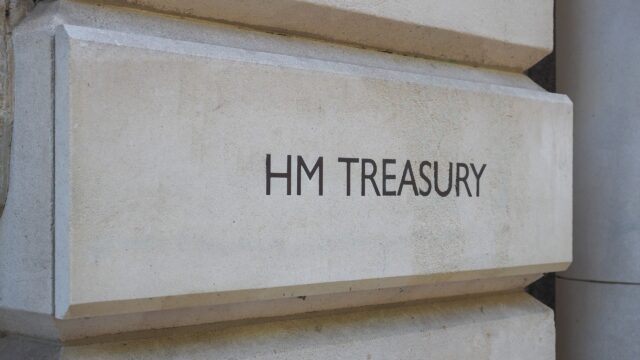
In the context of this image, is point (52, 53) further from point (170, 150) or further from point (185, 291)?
point (185, 291)

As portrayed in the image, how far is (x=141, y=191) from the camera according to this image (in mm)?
2527

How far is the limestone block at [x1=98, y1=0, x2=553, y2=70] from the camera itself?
9.84 ft

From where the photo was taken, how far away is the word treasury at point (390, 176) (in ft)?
9.73

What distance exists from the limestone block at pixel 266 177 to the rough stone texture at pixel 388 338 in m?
0.15

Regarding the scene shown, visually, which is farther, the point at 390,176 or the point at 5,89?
the point at 390,176

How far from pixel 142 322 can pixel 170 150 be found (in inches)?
20.0

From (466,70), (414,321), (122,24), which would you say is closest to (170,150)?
(122,24)

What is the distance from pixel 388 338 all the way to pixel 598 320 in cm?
148

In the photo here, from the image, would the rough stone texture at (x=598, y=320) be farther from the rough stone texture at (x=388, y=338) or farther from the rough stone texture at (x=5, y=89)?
the rough stone texture at (x=5, y=89)

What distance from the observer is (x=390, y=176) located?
3.31 metres

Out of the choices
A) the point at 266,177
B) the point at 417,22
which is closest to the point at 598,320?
the point at 417,22

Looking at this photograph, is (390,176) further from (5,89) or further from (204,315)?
(5,89)

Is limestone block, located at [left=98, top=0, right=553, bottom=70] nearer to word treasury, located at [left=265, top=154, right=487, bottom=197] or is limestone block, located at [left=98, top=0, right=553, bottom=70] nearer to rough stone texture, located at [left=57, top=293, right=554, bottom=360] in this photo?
word treasury, located at [left=265, top=154, right=487, bottom=197]

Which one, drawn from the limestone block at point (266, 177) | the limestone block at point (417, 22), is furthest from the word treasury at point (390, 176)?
the limestone block at point (417, 22)
